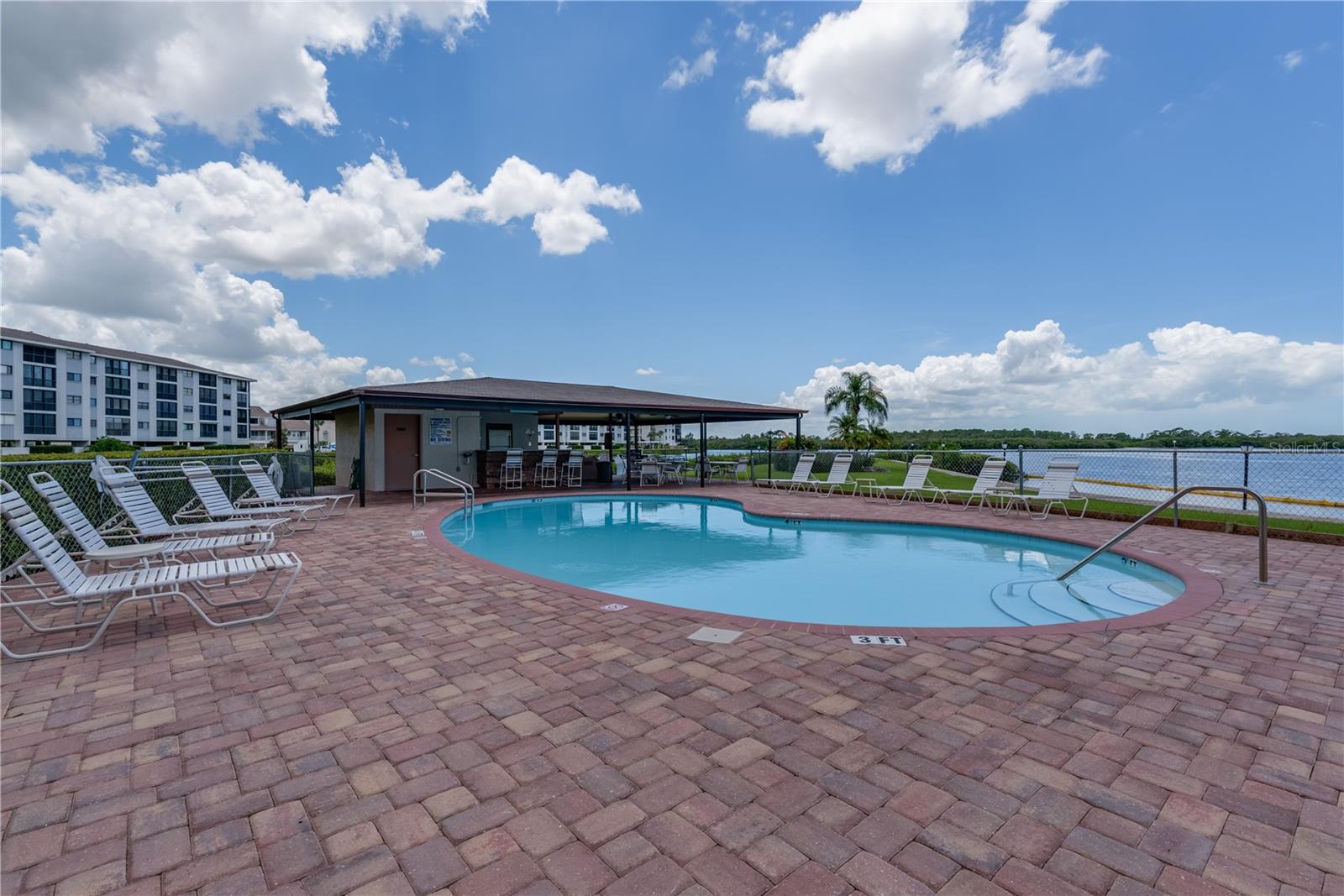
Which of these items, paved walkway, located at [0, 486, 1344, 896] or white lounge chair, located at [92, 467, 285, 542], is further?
white lounge chair, located at [92, 467, 285, 542]

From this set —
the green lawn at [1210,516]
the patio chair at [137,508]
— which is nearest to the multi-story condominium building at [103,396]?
the patio chair at [137,508]

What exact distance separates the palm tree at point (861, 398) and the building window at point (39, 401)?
64946mm

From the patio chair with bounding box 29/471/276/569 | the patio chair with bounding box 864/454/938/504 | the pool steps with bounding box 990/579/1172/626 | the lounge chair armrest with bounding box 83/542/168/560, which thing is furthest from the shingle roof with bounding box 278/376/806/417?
the pool steps with bounding box 990/579/1172/626

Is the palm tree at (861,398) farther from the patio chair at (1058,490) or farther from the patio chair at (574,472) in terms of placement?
the patio chair at (1058,490)

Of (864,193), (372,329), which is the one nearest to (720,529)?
(864,193)

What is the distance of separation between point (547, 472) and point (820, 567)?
10.4 meters

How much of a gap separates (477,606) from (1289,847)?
436 centimetres

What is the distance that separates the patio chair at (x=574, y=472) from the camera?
54.1 feet

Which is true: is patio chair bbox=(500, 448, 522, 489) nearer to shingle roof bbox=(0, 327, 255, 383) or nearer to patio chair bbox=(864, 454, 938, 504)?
patio chair bbox=(864, 454, 938, 504)

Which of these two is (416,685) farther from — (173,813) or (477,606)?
(477,606)

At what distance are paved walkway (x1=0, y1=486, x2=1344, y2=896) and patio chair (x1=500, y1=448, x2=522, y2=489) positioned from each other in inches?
466

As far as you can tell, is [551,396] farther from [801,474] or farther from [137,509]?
[137,509]

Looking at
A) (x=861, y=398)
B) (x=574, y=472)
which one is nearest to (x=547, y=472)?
(x=574, y=472)

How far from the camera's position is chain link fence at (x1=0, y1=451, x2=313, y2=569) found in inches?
234
